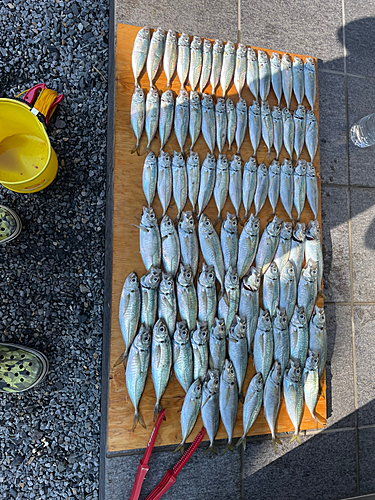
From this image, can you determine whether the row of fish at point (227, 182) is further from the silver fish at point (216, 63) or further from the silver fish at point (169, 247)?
the silver fish at point (216, 63)

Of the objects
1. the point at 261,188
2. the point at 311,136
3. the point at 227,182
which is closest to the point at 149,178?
the point at 227,182

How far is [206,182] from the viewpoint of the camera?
1948 mm

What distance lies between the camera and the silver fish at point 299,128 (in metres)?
2.13

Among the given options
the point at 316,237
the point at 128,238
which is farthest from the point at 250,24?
the point at 128,238

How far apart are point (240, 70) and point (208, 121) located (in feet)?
1.42

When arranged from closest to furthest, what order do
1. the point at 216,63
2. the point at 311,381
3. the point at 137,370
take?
the point at 137,370
the point at 311,381
the point at 216,63

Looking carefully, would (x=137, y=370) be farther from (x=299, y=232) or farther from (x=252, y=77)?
(x=252, y=77)

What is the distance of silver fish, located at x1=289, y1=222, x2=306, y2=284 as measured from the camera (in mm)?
2025

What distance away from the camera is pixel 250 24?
2.30 m

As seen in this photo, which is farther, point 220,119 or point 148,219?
point 220,119

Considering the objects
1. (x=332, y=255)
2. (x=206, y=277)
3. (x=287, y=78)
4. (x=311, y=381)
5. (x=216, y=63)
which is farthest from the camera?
(x=332, y=255)

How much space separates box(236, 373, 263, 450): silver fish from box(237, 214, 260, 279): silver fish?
0.61 metres

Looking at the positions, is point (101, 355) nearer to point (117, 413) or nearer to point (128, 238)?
point (117, 413)

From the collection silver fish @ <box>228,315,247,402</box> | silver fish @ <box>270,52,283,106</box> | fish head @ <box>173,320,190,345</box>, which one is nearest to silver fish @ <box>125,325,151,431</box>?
fish head @ <box>173,320,190,345</box>
